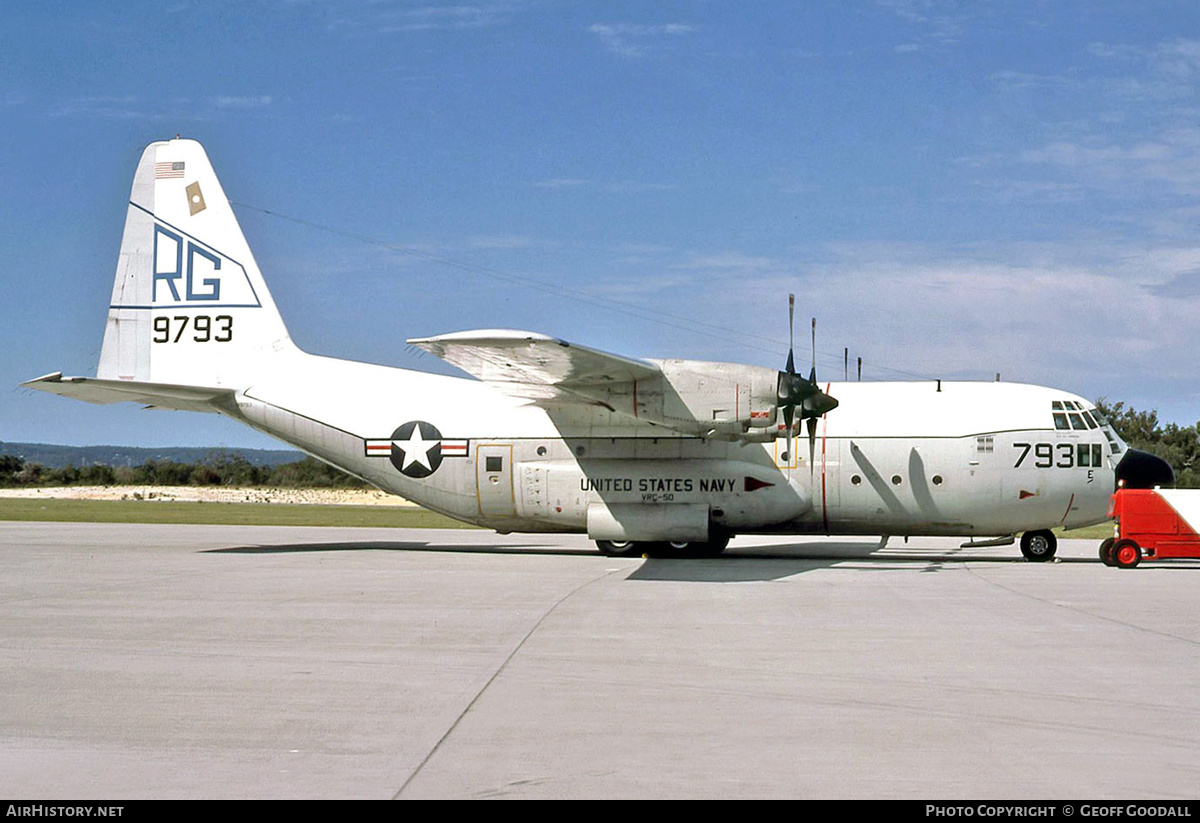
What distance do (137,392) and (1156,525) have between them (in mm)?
20487

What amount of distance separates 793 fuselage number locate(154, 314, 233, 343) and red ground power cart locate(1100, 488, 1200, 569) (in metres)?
19.4

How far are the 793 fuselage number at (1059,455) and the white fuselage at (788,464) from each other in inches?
1.1

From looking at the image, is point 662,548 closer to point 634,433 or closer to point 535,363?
point 634,433

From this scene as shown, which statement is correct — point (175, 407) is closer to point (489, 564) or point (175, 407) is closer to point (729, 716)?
point (489, 564)

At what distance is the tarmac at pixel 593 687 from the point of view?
616 cm

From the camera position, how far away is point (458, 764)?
641 centimetres

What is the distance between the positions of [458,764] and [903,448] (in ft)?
57.6

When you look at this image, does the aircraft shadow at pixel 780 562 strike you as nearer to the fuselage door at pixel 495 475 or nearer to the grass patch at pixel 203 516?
the fuselage door at pixel 495 475

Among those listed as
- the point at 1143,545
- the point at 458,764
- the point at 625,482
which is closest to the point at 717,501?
the point at 625,482

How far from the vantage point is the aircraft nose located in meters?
22.1

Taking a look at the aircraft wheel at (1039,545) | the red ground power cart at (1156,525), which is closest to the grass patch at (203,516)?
the aircraft wheel at (1039,545)

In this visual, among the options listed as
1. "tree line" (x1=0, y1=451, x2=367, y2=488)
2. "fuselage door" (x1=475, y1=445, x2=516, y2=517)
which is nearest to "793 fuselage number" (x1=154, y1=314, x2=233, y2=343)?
"fuselage door" (x1=475, y1=445, x2=516, y2=517)

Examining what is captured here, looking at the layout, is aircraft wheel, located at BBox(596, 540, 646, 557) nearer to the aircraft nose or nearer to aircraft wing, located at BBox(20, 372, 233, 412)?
aircraft wing, located at BBox(20, 372, 233, 412)

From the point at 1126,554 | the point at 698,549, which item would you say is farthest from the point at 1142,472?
the point at 698,549
